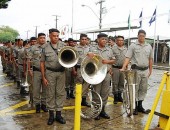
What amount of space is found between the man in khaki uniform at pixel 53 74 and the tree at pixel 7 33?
134673mm

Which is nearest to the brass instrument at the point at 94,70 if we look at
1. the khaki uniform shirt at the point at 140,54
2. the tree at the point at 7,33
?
the khaki uniform shirt at the point at 140,54

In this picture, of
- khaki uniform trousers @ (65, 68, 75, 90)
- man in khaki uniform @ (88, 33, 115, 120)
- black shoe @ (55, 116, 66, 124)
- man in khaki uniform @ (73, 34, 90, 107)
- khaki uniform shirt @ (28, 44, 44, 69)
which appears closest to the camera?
black shoe @ (55, 116, 66, 124)

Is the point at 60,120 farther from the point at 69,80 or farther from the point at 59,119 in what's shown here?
the point at 69,80

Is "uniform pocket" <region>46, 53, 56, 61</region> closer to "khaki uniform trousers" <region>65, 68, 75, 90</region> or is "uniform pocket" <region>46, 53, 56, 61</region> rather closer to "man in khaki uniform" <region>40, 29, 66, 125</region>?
"man in khaki uniform" <region>40, 29, 66, 125</region>

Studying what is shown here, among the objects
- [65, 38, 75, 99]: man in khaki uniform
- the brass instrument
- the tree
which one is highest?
the tree

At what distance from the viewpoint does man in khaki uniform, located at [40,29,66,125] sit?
6059mm

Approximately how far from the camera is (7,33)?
486 ft

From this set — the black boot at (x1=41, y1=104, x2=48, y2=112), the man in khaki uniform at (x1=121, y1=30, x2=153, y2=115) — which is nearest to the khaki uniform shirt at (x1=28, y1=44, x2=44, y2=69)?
the black boot at (x1=41, y1=104, x2=48, y2=112)

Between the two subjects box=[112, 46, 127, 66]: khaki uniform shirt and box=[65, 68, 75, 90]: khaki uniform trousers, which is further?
box=[65, 68, 75, 90]: khaki uniform trousers

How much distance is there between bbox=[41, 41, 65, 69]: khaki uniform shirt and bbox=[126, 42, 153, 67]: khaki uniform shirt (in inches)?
73.6

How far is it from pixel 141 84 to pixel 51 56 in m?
2.42

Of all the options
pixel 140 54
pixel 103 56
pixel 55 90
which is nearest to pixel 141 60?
pixel 140 54

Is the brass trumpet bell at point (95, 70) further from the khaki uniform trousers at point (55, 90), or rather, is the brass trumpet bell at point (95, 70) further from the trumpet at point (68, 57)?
the khaki uniform trousers at point (55, 90)

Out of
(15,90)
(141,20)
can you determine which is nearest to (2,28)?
(141,20)
